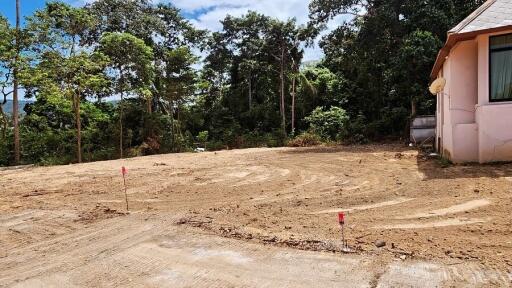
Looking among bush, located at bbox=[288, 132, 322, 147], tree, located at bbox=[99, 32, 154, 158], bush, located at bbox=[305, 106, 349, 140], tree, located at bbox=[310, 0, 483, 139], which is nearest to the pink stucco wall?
tree, located at bbox=[310, 0, 483, 139]

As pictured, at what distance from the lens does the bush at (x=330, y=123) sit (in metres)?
22.5

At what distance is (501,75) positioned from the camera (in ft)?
28.0

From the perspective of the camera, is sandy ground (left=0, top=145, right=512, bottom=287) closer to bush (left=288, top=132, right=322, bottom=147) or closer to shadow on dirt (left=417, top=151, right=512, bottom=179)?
shadow on dirt (left=417, top=151, right=512, bottom=179)

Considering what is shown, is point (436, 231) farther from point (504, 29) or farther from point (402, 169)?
point (504, 29)

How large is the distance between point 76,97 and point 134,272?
52.2 ft

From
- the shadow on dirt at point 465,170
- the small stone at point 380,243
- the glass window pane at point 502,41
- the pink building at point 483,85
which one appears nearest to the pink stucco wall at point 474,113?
the pink building at point 483,85

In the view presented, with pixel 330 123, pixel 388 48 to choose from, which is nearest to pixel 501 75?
pixel 388 48

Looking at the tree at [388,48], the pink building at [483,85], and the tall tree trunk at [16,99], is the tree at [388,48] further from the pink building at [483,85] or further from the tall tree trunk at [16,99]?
the tall tree trunk at [16,99]

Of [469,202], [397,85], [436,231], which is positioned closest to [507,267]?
[436,231]

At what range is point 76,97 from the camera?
1775cm

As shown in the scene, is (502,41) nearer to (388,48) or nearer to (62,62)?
(388,48)

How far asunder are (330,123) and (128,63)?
11.6 meters

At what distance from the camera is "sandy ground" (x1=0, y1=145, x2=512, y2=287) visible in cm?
355

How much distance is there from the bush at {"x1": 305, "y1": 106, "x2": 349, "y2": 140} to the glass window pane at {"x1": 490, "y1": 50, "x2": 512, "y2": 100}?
13.3 m
